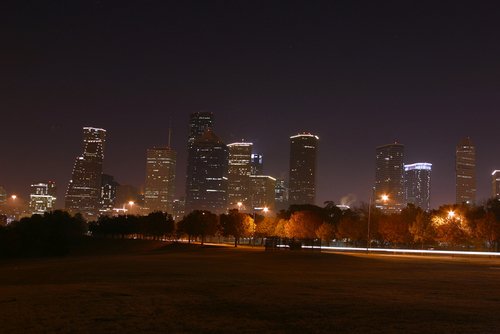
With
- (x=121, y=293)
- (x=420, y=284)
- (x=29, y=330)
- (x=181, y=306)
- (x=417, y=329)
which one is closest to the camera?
(x=29, y=330)

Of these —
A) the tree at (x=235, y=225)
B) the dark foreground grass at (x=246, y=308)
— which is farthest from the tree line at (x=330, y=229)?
the dark foreground grass at (x=246, y=308)

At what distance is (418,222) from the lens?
280 ft

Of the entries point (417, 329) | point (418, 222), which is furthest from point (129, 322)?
point (418, 222)

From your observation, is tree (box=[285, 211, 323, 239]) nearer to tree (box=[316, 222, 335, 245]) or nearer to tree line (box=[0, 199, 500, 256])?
tree line (box=[0, 199, 500, 256])

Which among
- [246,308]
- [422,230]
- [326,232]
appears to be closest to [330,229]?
[326,232]

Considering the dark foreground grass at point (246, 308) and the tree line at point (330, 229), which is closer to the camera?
the dark foreground grass at point (246, 308)

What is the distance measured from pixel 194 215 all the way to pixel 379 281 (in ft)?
274

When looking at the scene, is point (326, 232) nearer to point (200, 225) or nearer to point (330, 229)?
point (330, 229)

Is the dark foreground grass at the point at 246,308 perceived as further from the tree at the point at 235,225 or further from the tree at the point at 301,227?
the tree at the point at 301,227

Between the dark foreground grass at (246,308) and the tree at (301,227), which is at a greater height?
the tree at (301,227)

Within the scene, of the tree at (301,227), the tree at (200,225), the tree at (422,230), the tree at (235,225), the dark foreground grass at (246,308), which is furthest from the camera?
the tree at (301,227)

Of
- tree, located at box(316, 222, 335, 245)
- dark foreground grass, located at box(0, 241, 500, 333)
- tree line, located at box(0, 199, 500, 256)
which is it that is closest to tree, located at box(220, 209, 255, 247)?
tree line, located at box(0, 199, 500, 256)

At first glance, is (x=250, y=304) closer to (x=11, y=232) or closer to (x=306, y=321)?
(x=306, y=321)

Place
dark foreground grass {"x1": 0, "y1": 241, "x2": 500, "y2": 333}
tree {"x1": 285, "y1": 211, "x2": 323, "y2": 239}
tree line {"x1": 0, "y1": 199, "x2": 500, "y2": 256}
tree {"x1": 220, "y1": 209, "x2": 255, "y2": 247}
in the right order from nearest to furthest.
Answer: dark foreground grass {"x1": 0, "y1": 241, "x2": 500, "y2": 333} → tree line {"x1": 0, "y1": 199, "x2": 500, "y2": 256} → tree {"x1": 220, "y1": 209, "x2": 255, "y2": 247} → tree {"x1": 285, "y1": 211, "x2": 323, "y2": 239}
